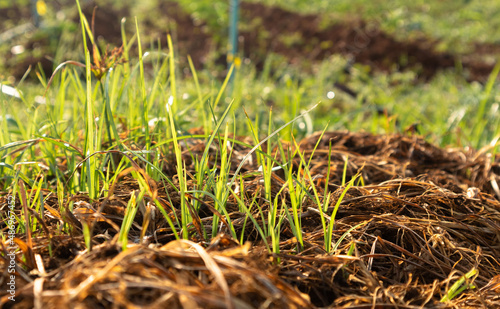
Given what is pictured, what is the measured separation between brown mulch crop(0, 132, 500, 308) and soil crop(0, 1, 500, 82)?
5226mm

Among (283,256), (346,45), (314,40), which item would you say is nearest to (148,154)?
(283,256)

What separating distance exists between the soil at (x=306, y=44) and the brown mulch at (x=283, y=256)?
17.1ft

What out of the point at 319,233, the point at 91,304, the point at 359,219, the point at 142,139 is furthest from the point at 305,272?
the point at 142,139

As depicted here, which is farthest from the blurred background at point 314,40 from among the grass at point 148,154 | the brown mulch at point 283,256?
the brown mulch at point 283,256

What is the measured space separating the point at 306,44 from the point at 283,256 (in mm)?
7125

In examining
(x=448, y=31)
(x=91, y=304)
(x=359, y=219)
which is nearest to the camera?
(x=91, y=304)

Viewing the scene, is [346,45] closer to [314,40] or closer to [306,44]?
[314,40]

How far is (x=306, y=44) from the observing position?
7.54 meters

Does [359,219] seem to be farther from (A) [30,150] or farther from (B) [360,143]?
(A) [30,150]

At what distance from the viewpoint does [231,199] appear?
1.20 m

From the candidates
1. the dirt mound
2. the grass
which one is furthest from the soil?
the grass

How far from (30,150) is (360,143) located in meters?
1.43

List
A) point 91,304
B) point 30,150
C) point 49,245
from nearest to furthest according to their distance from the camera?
point 91,304 < point 49,245 < point 30,150

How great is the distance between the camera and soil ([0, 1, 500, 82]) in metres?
6.68
